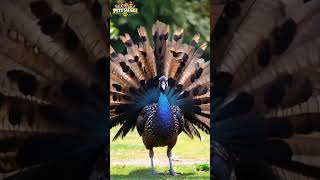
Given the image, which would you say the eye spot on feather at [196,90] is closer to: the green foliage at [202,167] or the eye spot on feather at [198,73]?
the eye spot on feather at [198,73]

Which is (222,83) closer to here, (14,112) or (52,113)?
(52,113)

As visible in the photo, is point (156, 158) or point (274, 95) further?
point (156, 158)

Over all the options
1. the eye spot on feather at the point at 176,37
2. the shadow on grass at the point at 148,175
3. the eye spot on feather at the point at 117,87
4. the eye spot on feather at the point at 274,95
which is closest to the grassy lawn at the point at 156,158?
the shadow on grass at the point at 148,175

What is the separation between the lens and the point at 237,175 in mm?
1696

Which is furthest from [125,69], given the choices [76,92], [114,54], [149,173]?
[149,173]

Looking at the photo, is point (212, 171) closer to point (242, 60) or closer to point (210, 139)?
point (210, 139)

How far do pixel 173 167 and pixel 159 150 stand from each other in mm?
85

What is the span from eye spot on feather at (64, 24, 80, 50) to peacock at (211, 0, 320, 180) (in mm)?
507

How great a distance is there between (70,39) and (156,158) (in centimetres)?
56

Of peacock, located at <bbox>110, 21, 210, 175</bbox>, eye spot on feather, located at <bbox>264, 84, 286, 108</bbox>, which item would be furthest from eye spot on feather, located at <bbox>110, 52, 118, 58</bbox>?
eye spot on feather, located at <bbox>264, 84, 286, 108</bbox>

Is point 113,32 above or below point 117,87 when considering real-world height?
above

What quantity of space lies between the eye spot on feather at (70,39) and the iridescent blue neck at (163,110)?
1.23 feet

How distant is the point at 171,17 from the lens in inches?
68.5

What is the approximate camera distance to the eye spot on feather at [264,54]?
1.61 m
